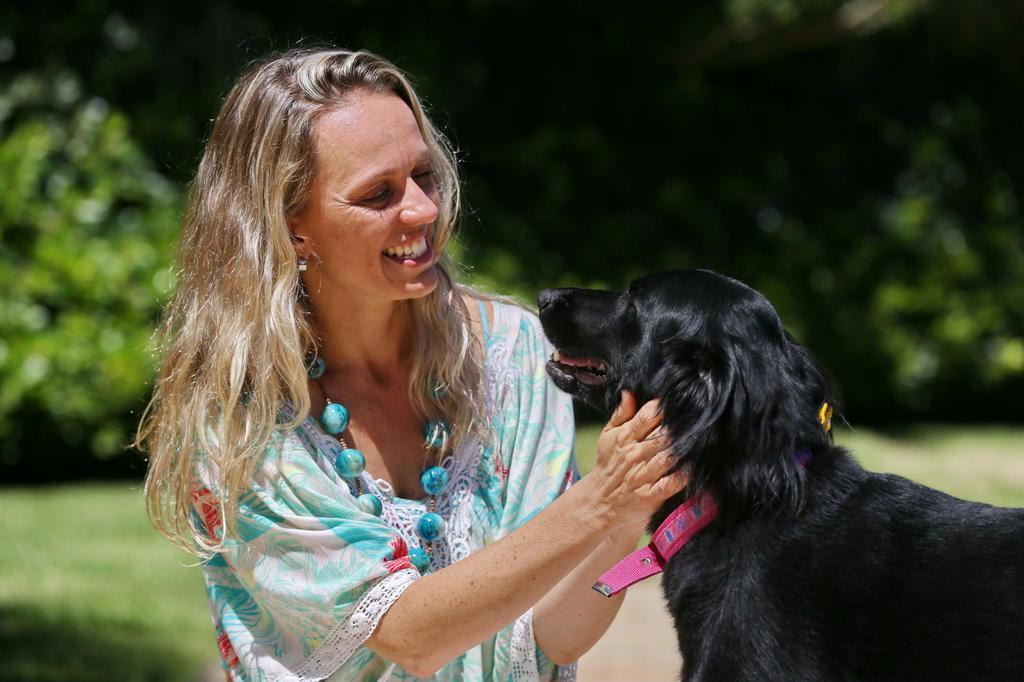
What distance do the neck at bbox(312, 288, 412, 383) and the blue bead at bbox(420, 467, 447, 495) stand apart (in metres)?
0.31

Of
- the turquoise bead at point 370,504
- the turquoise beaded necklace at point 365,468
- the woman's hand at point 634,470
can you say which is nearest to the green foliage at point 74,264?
the turquoise beaded necklace at point 365,468

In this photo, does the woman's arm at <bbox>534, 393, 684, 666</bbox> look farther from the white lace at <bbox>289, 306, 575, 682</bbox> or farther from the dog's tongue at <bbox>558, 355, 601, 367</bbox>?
the dog's tongue at <bbox>558, 355, 601, 367</bbox>

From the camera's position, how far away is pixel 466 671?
9.51 feet

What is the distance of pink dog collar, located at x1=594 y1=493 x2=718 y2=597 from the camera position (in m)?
2.46

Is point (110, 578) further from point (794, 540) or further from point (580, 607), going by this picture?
point (794, 540)

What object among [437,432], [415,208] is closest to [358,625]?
[437,432]

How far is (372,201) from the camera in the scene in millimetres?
2809

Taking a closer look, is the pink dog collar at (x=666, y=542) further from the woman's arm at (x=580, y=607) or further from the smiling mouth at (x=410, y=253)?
the smiling mouth at (x=410, y=253)

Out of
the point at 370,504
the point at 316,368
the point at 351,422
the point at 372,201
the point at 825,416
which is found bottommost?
the point at 370,504

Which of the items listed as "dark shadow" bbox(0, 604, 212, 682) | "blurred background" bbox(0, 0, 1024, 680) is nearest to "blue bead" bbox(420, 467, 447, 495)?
"dark shadow" bbox(0, 604, 212, 682)

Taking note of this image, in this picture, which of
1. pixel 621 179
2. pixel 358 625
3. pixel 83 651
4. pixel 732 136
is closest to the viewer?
pixel 358 625

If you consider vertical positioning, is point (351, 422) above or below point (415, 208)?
below

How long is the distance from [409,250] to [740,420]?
0.91 metres

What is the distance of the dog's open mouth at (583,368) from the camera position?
2703 mm
